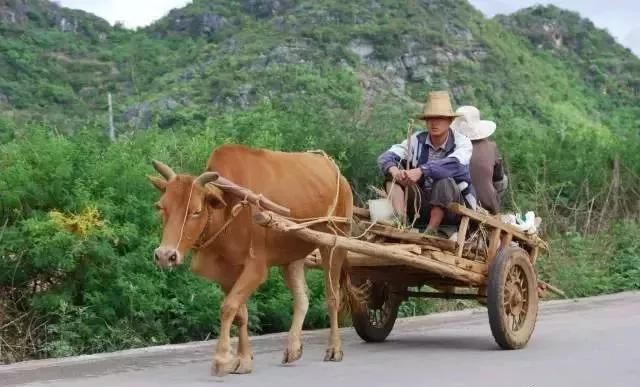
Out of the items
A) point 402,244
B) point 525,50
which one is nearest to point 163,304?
point 402,244

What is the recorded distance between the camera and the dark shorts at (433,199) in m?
8.17

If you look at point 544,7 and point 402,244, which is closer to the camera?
point 402,244

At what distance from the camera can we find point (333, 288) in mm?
7820

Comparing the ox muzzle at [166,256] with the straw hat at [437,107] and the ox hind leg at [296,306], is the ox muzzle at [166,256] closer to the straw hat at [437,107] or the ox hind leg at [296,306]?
the ox hind leg at [296,306]

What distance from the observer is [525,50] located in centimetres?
6231

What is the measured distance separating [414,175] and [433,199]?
265 mm

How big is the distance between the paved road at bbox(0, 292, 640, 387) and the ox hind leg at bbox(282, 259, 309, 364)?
5.2 inches

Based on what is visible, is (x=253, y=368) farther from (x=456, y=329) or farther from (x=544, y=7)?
(x=544, y=7)

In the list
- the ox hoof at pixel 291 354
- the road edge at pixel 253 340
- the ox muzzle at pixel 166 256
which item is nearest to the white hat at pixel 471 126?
the road edge at pixel 253 340

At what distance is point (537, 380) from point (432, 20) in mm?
54537

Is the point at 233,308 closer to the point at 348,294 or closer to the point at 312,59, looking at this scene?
the point at 348,294

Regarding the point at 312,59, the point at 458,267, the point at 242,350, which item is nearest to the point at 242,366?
the point at 242,350

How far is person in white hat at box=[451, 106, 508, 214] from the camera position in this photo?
8.85 m

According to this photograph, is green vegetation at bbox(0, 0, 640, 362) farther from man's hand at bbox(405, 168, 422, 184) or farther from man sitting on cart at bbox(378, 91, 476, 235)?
man's hand at bbox(405, 168, 422, 184)
